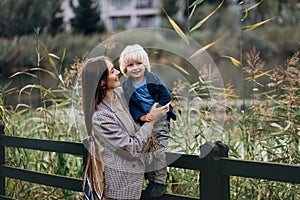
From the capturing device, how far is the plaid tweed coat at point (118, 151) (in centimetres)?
260

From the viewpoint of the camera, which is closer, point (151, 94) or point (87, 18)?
point (151, 94)

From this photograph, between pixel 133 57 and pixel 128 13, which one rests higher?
pixel 128 13

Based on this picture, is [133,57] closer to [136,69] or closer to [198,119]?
[136,69]

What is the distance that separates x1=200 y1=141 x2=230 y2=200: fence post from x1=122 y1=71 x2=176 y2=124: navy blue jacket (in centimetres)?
23

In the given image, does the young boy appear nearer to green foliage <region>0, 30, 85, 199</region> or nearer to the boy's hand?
the boy's hand

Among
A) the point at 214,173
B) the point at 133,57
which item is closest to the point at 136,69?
the point at 133,57

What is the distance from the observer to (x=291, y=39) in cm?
1395

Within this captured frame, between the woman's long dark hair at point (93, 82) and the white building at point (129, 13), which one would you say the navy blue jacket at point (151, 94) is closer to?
the woman's long dark hair at point (93, 82)

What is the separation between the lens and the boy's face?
8.43 feet

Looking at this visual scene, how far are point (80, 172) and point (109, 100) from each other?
129cm

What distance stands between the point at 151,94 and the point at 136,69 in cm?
13

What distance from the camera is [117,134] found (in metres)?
2.59

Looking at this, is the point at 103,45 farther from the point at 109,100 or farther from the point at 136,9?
the point at 136,9

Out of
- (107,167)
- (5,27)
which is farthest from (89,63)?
(5,27)
